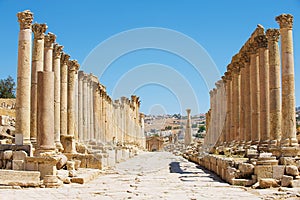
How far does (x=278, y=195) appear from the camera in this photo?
1262 cm

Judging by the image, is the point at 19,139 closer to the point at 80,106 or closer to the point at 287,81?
the point at 287,81

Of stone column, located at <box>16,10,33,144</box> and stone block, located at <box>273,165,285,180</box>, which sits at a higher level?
stone column, located at <box>16,10,33,144</box>

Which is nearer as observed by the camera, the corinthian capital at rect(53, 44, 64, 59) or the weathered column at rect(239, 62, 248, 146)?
the corinthian capital at rect(53, 44, 64, 59)

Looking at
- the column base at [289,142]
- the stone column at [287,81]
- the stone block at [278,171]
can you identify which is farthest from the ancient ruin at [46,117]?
the stone column at [287,81]

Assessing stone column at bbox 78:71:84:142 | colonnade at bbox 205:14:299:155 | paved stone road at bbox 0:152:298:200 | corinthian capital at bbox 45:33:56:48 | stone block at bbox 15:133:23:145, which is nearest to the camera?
paved stone road at bbox 0:152:298:200

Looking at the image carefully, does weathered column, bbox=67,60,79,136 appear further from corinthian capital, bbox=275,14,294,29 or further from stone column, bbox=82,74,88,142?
corinthian capital, bbox=275,14,294,29

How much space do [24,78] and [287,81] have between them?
34.5ft

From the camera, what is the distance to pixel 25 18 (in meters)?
17.8

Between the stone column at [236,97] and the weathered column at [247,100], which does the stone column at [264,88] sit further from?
the stone column at [236,97]

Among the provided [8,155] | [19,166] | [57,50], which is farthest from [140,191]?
[57,50]

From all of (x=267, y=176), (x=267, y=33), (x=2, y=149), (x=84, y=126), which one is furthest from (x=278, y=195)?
(x=84, y=126)

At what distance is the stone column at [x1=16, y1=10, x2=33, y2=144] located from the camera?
687 inches

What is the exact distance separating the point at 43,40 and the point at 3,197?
969 cm

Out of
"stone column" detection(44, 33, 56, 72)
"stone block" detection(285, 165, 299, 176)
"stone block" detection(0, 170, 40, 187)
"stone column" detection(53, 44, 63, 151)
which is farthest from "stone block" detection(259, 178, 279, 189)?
"stone column" detection(44, 33, 56, 72)
